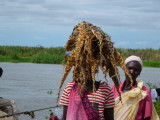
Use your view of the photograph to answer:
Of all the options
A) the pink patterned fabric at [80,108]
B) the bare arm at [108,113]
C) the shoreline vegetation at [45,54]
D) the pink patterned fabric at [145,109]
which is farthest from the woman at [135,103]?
the shoreline vegetation at [45,54]

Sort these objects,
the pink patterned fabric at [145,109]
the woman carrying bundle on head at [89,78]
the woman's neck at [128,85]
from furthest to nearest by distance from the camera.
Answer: the woman's neck at [128,85] < the pink patterned fabric at [145,109] < the woman carrying bundle on head at [89,78]

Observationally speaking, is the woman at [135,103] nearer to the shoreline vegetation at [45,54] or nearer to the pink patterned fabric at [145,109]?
the pink patterned fabric at [145,109]

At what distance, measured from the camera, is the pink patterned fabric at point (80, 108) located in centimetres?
315

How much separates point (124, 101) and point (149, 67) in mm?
35986

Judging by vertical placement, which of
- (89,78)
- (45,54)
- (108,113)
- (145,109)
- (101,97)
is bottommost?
(45,54)

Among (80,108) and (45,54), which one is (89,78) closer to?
(80,108)

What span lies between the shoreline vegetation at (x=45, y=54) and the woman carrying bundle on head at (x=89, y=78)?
3439 cm

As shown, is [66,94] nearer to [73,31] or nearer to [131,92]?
[73,31]

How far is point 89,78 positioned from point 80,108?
21cm

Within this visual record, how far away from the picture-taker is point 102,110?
10.4 feet

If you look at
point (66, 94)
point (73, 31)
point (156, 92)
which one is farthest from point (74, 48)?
point (156, 92)

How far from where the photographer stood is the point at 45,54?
43656mm

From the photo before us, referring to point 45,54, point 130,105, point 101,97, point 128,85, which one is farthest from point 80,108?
point 45,54

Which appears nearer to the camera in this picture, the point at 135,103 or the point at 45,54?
the point at 135,103
